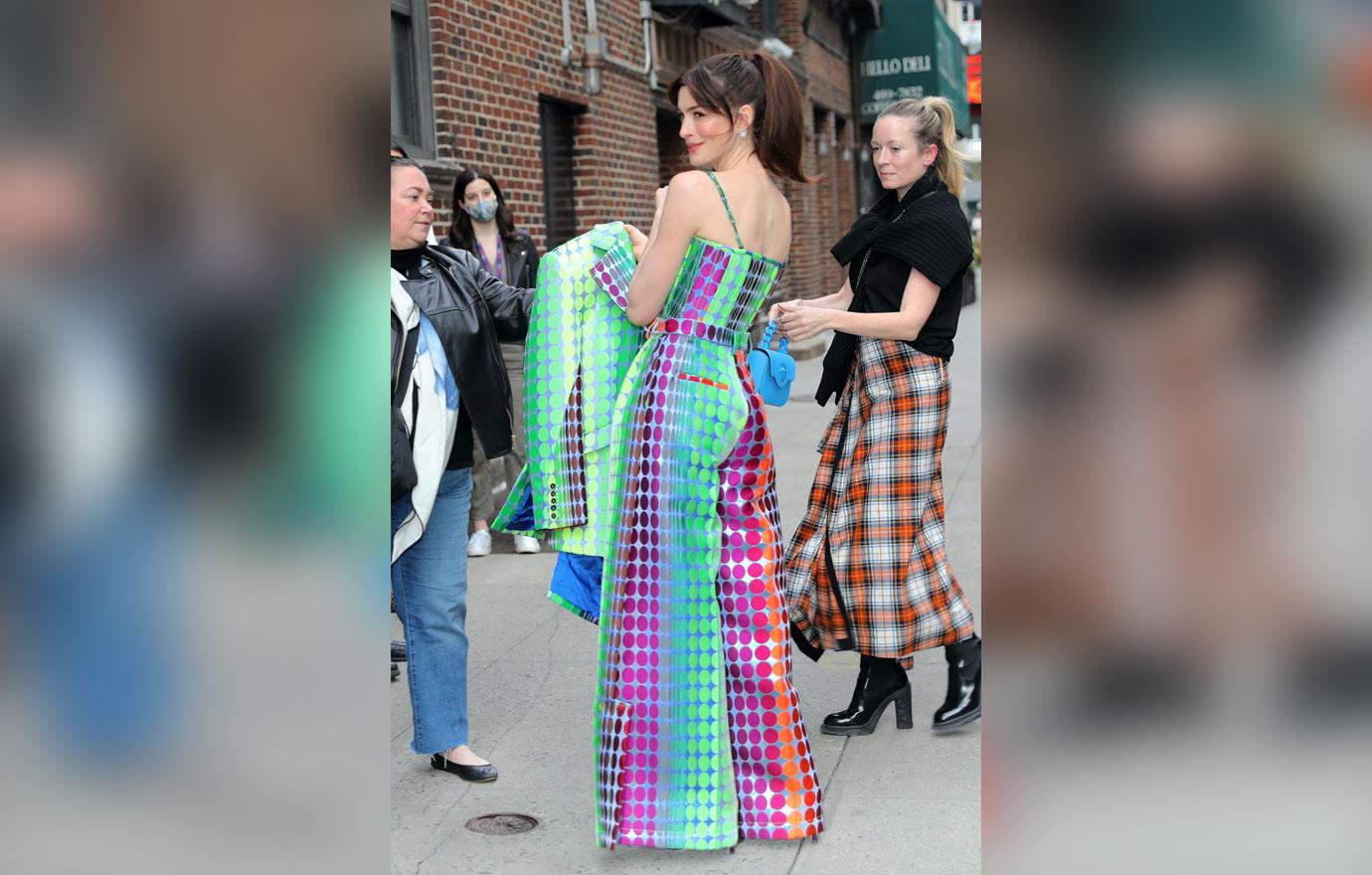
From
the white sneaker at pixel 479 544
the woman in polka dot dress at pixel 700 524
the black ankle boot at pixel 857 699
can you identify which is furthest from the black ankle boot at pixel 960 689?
the white sneaker at pixel 479 544

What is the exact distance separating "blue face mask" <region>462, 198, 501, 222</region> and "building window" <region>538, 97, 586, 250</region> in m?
3.99

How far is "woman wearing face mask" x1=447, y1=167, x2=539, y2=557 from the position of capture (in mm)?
6691

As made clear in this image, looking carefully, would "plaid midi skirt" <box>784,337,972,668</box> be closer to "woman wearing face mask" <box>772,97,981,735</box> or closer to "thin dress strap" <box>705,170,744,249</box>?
"woman wearing face mask" <box>772,97,981,735</box>

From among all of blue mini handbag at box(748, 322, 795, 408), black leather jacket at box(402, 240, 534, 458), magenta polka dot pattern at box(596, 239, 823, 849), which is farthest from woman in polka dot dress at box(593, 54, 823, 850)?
black leather jacket at box(402, 240, 534, 458)

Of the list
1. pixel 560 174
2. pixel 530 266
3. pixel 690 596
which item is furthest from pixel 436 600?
pixel 560 174

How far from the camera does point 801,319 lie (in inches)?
140

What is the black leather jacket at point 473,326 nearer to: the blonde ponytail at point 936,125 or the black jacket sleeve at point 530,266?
the blonde ponytail at point 936,125

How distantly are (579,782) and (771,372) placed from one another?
1.33m

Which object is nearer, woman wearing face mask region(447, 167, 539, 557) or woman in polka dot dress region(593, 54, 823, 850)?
woman in polka dot dress region(593, 54, 823, 850)
